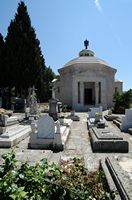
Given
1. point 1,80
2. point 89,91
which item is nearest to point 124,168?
point 1,80

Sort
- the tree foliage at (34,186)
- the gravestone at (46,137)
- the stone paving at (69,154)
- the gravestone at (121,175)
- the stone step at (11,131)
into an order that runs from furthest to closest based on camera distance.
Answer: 1. the stone step at (11,131)
2. the gravestone at (46,137)
3. the stone paving at (69,154)
4. the gravestone at (121,175)
5. the tree foliage at (34,186)

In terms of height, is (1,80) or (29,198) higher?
(1,80)

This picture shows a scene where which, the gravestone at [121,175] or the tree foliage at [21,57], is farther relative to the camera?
the tree foliage at [21,57]

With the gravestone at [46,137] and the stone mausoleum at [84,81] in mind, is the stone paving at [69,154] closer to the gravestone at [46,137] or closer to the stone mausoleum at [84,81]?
the gravestone at [46,137]

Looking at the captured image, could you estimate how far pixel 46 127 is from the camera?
9.30 metres

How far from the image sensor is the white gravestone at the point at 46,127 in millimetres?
9242

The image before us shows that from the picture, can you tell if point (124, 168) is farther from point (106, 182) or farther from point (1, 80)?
point (1, 80)

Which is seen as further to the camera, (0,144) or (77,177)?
(0,144)

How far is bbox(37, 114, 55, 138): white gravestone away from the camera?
9242 millimetres

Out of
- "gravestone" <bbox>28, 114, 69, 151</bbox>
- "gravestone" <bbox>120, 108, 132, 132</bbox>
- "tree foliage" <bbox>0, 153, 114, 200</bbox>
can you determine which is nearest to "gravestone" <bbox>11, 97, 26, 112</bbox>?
"gravestone" <bbox>120, 108, 132, 132</bbox>

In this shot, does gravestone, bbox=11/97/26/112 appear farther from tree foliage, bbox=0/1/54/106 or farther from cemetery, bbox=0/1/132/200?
tree foliage, bbox=0/1/54/106

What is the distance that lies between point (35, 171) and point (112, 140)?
5766 millimetres

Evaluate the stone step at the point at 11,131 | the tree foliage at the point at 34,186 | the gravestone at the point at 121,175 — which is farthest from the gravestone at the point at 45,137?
the tree foliage at the point at 34,186

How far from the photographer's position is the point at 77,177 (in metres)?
4.95
